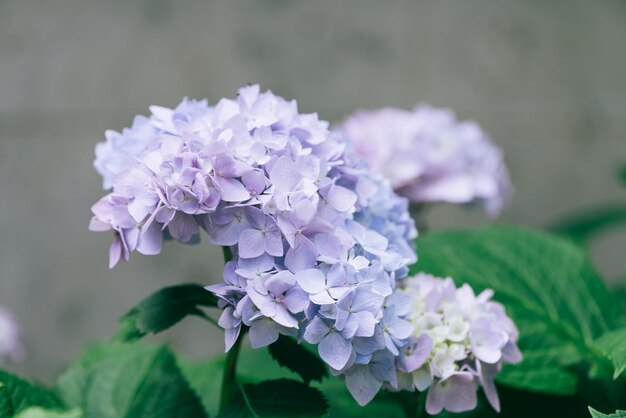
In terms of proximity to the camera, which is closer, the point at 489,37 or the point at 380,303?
the point at 380,303

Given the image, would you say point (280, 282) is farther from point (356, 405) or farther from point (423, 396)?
point (356, 405)

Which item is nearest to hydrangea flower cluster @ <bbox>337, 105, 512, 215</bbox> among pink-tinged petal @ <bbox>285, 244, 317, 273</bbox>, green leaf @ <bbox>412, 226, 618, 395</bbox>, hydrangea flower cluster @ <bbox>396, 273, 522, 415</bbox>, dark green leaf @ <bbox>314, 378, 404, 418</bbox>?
green leaf @ <bbox>412, 226, 618, 395</bbox>

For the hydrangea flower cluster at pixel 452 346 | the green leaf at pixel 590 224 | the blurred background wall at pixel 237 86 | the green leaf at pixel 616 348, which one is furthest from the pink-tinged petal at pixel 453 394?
the blurred background wall at pixel 237 86

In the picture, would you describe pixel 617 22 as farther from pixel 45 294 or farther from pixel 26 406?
pixel 26 406

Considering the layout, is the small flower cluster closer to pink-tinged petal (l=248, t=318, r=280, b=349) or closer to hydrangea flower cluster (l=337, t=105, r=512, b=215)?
hydrangea flower cluster (l=337, t=105, r=512, b=215)

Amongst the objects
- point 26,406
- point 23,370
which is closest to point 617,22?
point 23,370
